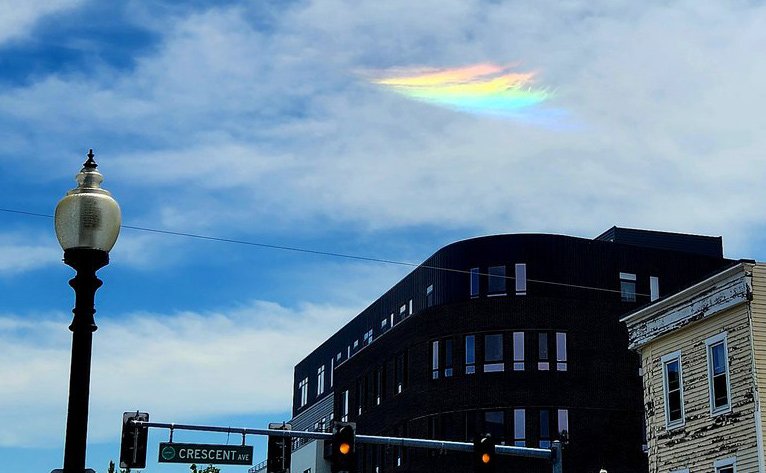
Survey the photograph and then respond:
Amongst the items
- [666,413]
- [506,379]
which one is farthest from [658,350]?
[506,379]

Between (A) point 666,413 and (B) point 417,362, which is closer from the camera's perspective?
(A) point 666,413

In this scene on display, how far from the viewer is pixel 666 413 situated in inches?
1455

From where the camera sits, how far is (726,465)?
33969 mm

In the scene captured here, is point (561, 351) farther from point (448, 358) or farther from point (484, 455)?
point (484, 455)

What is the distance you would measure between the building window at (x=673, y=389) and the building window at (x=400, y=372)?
93.7 feet

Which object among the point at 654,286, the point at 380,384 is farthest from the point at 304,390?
the point at 654,286

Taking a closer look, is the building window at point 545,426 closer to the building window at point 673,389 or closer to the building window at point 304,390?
the building window at point 673,389

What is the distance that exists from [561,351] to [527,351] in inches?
68.6

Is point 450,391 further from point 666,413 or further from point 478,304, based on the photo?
point 666,413

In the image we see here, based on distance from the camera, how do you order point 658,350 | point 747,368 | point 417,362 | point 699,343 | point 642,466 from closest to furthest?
point 747,368 < point 699,343 < point 658,350 < point 642,466 < point 417,362

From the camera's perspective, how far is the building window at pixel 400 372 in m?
64.6

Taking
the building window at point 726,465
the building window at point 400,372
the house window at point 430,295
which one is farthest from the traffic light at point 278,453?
the house window at point 430,295

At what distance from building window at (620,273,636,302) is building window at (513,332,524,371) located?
6.69 m

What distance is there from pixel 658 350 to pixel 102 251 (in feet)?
101
